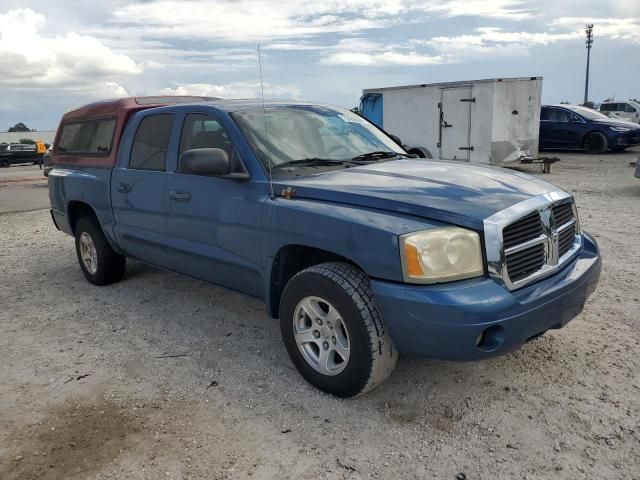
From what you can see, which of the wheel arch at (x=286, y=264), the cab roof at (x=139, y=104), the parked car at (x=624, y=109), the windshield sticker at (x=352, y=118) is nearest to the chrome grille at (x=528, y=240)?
the wheel arch at (x=286, y=264)

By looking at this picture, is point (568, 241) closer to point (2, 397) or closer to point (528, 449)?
point (528, 449)

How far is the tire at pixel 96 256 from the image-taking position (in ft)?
18.1

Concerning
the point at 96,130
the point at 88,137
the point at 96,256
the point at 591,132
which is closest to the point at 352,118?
the point at 96,130

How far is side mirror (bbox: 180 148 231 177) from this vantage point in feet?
11.4

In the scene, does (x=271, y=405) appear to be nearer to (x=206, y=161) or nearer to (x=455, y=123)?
(x=206, y=161)

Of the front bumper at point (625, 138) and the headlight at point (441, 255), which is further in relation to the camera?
the front bumper at point (625, 138)

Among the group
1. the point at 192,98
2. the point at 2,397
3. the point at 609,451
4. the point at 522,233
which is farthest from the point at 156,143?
the point at 609,451

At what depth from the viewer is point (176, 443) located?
2.90m

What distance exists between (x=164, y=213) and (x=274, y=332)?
4.21ft

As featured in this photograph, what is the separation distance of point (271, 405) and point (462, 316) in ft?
4.21

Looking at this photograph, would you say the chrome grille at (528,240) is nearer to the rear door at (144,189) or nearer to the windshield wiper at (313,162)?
the windshield wiper at (313,162)

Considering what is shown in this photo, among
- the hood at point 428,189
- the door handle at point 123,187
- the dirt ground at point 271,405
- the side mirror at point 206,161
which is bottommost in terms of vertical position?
the dirt ground at point 271,405

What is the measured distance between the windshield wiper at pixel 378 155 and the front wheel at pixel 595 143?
16.4 meters

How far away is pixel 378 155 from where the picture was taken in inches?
164
